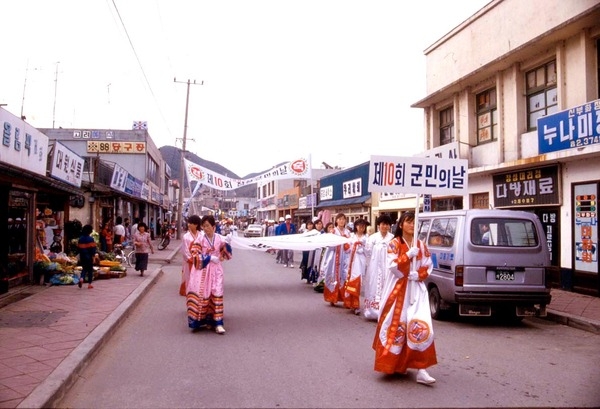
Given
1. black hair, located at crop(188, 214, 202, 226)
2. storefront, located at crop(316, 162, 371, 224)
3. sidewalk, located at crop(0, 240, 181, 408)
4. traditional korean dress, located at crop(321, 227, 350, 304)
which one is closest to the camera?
sidewalk, located at crop(0, 240, 181, 408)

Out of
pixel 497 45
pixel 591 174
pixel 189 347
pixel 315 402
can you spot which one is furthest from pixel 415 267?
pixel 497 45

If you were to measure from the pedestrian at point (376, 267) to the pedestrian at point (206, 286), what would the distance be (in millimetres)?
2557

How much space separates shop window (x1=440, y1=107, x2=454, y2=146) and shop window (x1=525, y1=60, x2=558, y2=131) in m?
4.55

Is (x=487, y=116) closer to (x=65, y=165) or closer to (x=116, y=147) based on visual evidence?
(x=65, y=165)

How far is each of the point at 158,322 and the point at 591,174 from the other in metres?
9.72

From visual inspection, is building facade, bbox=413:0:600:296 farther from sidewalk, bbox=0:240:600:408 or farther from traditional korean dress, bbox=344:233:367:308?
traditional korean dress, bbox=344:233:367:308

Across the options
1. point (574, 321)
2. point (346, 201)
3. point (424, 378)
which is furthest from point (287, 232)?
point (424, 378)

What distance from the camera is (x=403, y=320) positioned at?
5.39 meters

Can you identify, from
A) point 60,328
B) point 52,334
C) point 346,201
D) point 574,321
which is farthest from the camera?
point 346,201

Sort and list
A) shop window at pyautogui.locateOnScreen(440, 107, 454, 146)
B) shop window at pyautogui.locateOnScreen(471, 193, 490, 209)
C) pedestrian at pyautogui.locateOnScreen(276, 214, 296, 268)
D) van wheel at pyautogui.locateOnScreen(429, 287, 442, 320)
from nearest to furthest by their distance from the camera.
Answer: van wheel at pyautogui.locateOnScreen(429, 287, 442, 320), shop window at pyautogui.locateOnScreen(471, 193, 490, 209), pedestrian at pyautogui.locateOnScreen(276, 214, 296, 268), shop window at pyautogui.locateOnScreen(440, 107, 454, 146)

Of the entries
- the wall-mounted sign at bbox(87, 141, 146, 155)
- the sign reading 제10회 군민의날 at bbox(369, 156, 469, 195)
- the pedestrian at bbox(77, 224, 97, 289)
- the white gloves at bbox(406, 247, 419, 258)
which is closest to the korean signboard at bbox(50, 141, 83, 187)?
the pedestrian at bbox(77, 224, 97, 289)

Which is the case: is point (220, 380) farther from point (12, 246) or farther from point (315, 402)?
point (12, 246)

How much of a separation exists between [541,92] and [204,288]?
1106cm

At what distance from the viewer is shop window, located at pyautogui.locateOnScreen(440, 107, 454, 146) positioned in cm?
1939
